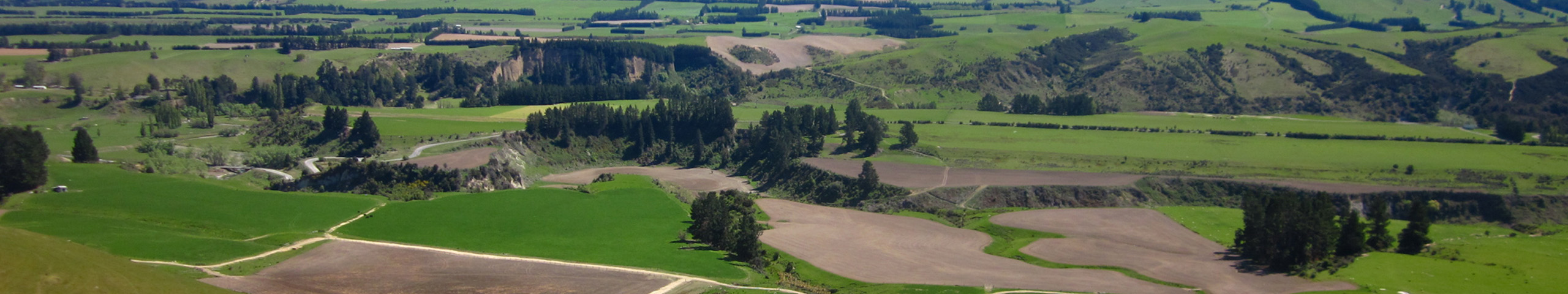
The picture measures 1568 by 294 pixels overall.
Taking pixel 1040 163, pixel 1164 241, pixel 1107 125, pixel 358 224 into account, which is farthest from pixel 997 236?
pixel 1107 125

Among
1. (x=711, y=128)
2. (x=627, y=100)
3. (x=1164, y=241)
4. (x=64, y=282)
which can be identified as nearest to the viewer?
(x=64, y=282)

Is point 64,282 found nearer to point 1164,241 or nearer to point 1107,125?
point 1164,241

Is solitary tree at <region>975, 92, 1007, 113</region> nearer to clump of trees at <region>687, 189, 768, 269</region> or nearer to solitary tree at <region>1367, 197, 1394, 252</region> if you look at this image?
solitary tree at <region>1367, 197, 1394, 252</region>

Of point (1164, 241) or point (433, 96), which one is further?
point (433, 96)

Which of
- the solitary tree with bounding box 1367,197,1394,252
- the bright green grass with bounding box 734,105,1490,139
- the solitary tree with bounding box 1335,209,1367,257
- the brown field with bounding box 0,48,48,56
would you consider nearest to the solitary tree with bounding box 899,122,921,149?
the bright green grass with bounding box 734,105,1490,139

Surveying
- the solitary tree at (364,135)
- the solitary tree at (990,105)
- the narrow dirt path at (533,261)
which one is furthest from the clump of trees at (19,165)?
the solitary tree at (990,105)

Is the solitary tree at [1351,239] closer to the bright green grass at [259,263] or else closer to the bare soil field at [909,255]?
the bare soil field at [909,255]

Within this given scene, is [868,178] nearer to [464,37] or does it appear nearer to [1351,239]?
[1351,239]
